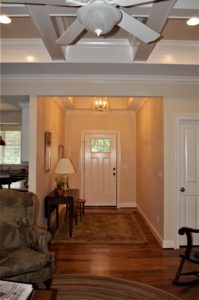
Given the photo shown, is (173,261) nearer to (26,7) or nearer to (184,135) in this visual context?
(184,135)

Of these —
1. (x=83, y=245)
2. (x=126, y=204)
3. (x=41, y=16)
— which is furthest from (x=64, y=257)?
(x=126, y=204)

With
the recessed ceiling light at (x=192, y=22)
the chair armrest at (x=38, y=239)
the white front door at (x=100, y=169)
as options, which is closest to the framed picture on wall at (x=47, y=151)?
the chair armrest at (x=38, y=239)

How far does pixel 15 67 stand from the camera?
387cm

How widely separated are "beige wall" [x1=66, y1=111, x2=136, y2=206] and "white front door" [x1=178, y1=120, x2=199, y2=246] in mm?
3368

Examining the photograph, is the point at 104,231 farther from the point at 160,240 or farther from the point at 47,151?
the point at 47,151

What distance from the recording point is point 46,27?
2.81 meters

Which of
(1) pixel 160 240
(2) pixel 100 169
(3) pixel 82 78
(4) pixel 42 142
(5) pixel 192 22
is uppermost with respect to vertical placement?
(5) pixel 192 22

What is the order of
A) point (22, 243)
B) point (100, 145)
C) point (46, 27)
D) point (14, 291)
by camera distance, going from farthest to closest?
point (100, 145)
point (22, 243)
point (46, 27)
point (14, 291)

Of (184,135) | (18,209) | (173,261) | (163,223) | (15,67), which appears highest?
(15,67)

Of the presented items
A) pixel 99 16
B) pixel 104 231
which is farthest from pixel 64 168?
pixel 99 16

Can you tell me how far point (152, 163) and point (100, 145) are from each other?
269cm

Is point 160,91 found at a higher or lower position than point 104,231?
higher

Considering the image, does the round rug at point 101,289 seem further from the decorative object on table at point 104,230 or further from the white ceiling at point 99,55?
the white ceiling at point 99,55

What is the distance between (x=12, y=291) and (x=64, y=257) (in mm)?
2251
